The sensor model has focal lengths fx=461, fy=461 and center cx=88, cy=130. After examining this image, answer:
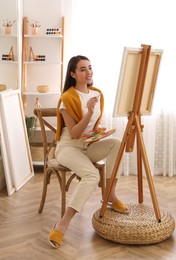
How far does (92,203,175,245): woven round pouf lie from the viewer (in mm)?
2824

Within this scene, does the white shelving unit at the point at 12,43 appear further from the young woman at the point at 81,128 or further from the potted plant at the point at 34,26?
the young woman at the point at 81,128

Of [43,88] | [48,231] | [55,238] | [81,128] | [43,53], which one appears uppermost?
[43,53]

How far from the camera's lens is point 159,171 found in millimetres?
4883

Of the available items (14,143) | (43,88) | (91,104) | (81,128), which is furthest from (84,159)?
(43,88)

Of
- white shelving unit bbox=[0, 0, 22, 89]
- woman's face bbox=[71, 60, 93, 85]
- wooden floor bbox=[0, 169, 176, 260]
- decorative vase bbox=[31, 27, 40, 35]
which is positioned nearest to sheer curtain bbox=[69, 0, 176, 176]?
decorative vase bbox=[31, 27, 40, 35]

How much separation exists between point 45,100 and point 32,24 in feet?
2.69

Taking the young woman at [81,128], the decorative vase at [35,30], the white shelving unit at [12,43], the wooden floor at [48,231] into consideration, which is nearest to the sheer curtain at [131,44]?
the decorative vase at [35,30]

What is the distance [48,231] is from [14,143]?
1.33 m

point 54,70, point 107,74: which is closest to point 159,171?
point 107,74

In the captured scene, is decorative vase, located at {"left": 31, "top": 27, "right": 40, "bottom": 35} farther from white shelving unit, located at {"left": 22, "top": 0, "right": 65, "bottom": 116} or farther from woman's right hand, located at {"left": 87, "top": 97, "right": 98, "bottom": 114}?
woman's right hand, located at {"left": 87, "top": 97, "right": 98, "bottom": 114}

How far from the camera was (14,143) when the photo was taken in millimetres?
4234

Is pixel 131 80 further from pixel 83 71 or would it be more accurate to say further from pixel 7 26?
pixel 7 26

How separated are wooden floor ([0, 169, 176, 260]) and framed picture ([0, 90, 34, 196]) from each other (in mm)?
157

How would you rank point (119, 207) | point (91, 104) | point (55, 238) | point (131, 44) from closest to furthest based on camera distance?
point (55, 238) → point (91, 104) → point (119, 207) → point (131, 44)
